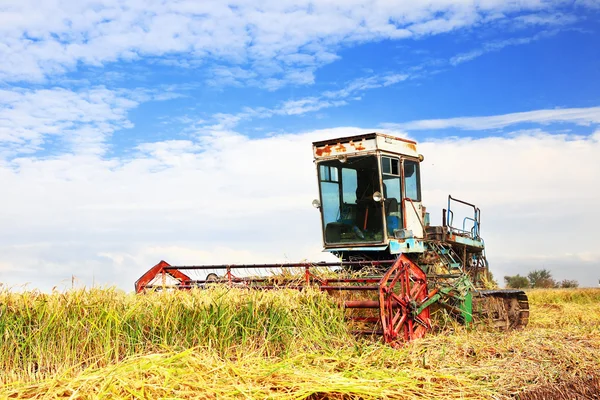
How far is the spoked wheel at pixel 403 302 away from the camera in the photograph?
24.1 feet

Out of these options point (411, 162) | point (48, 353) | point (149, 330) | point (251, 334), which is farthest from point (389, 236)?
point (48, 353)

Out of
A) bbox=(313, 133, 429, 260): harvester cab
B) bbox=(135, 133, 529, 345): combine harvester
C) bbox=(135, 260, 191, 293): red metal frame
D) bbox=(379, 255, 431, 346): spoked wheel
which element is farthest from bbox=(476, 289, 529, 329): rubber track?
bbox=(135, 260, 191, 293): red metal frame

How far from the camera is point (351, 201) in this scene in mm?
10539

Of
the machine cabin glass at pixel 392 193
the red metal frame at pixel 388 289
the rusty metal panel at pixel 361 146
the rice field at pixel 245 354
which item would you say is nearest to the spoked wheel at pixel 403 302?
the red metal frame at pixel 388 289

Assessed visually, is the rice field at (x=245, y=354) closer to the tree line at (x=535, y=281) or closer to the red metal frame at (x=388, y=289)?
the red metal frame at (x=388, y=289)

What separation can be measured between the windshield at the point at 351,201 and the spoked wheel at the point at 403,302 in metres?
2.00

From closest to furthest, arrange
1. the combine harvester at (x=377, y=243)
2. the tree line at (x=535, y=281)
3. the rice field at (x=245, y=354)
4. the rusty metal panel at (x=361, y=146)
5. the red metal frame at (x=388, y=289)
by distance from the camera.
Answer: the rice field at (x=245, y=354) → the red metal frame at (x=388, y=289) → the combine harvester at (x=377, y=243) → the rusty metal panel at (x=361, y=146) → the tree line at (x=535, y=281)

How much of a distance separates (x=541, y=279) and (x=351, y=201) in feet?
63.4

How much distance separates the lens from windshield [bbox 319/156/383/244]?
10.2 m

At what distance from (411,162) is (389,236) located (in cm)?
147

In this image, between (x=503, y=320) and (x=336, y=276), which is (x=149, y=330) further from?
(x=503, y=320)

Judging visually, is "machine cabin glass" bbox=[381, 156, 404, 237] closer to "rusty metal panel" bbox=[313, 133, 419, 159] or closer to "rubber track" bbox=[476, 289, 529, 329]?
"rusty metal panel" bbox=[313, 133, 419, 159]

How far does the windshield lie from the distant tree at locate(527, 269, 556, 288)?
1884cm

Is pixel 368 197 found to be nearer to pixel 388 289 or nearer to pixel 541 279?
pixel 388 289
